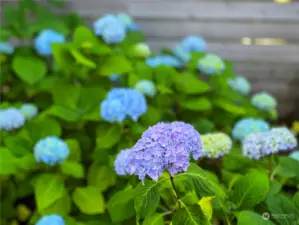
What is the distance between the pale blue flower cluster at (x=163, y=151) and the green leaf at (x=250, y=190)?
0.26 m

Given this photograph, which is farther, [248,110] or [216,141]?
[248,110]

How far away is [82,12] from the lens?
2.23 metres

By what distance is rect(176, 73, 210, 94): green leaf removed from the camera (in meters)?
1.82

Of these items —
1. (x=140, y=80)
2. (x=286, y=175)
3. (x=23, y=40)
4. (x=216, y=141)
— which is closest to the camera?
(x=286, y=175)

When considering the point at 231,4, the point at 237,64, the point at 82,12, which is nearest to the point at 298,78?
the point at 237,64

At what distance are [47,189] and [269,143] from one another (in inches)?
26.3

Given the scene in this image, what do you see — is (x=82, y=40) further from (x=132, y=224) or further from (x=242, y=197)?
(x=242, y=197)

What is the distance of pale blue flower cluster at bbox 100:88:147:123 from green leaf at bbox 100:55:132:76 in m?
0.29

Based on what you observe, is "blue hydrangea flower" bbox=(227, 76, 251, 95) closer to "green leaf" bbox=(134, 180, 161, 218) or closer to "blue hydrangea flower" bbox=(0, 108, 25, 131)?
"blue hydrangea flower" bbox=(0, 108, 25, 131)

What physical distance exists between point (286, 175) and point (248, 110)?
0.69m

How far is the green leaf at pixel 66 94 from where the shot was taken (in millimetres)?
1780

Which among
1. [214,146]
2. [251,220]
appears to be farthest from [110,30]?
[251,220]

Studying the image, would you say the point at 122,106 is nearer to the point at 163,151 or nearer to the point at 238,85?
the point at 163,151

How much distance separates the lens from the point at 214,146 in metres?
1.39
